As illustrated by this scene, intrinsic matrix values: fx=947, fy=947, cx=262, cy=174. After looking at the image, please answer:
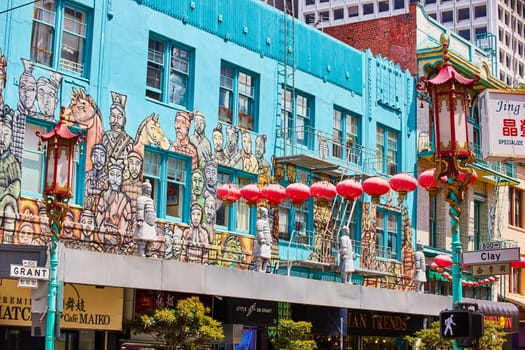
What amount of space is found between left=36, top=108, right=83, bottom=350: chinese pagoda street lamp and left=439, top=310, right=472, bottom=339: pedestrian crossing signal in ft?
24.0

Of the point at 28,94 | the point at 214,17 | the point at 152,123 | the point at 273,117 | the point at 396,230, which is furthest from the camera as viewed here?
the point at 396,230

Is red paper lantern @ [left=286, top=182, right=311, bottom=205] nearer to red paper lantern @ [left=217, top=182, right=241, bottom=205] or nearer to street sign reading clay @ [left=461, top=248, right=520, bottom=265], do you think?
red paper lantern @ [left=217, top=182, right=241, bottom=205]

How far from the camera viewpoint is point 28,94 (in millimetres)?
23219

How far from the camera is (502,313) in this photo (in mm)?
39094

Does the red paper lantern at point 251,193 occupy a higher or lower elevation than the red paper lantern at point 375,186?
lower

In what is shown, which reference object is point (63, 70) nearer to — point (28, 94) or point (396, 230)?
point (28, 94)

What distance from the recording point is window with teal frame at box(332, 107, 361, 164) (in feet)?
112

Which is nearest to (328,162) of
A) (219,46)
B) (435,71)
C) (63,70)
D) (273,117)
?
(273,117)

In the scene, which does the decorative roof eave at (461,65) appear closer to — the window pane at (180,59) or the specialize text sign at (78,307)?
the window pane at (180,59)

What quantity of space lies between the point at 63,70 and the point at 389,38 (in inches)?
757

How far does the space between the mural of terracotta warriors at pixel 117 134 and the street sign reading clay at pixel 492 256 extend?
1191 cm

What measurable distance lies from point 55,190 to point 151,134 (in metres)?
8.57

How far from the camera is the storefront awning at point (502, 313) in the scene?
3791 cm

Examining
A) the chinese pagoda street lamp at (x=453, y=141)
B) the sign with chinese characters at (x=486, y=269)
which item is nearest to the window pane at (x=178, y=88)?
the chinese pagoda street lamp at (x=453, y=141)
